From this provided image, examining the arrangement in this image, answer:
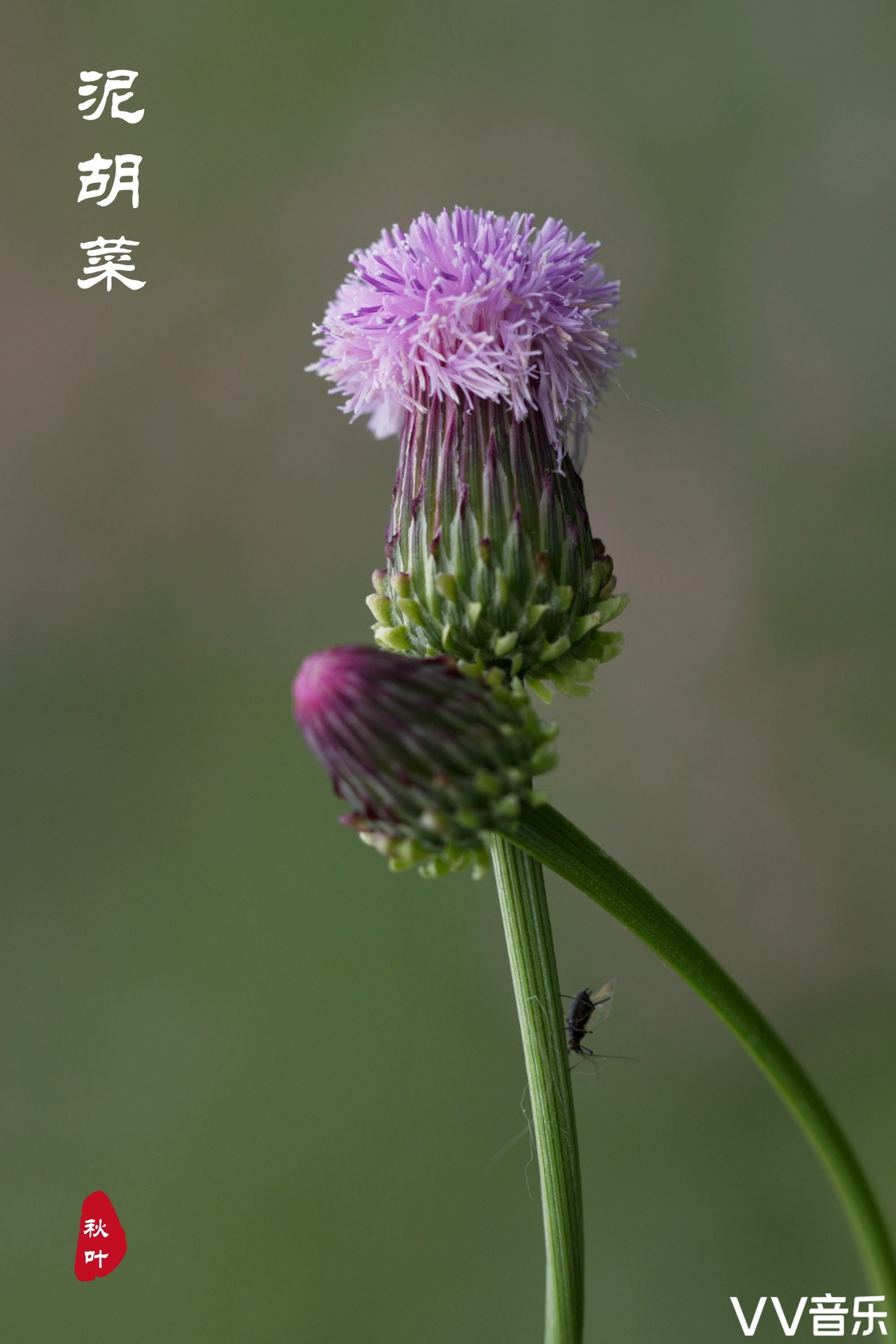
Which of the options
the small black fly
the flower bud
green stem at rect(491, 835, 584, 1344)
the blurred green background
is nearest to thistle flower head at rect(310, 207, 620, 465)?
the flower bud

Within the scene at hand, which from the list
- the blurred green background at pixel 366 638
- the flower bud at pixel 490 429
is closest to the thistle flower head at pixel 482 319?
the flower bud at pixel 490 429

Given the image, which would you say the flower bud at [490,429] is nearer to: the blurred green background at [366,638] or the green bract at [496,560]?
the green bract at [496,560]

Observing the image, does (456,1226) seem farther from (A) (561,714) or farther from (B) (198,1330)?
(A) (561,714)

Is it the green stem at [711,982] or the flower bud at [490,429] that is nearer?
the green stem at [711,982]

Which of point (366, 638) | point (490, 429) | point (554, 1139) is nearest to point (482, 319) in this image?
point (490, 429)

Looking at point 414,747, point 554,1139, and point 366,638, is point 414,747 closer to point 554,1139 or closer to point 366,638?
point 554,1139

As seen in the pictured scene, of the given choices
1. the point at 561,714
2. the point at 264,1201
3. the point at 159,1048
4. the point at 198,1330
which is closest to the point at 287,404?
the point at 561,714
